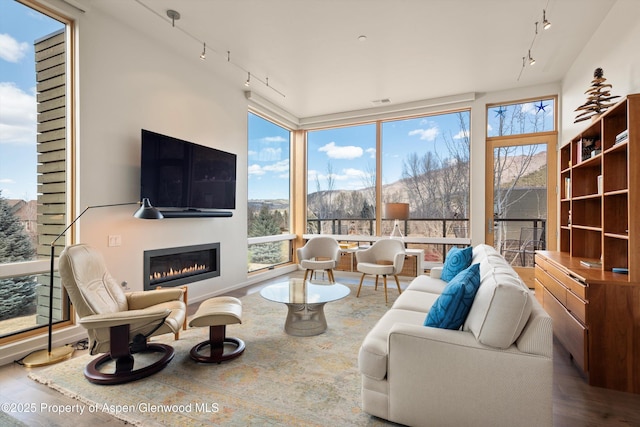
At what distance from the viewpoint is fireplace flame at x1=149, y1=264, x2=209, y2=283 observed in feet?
12.3

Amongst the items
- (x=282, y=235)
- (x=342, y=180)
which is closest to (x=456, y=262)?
(x=342, y=180)

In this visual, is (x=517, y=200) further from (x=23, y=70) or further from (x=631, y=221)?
(x=23, y=70)

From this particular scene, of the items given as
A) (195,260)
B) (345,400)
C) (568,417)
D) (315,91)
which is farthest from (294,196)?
(568,417)

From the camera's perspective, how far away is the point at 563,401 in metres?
2.06

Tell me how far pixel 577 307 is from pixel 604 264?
1.38 ft

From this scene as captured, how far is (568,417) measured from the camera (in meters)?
1.89

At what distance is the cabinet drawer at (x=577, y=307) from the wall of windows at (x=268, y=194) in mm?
4204

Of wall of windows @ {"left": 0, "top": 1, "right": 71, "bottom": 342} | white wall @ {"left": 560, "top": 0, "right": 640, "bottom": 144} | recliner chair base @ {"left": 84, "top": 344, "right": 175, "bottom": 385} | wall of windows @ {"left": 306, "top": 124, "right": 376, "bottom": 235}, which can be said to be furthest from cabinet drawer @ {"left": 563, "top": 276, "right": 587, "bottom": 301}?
wall of windows @ {"left": 0, "top": 1, "right": 71, "bottom": 342}

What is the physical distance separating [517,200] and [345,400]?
4.46 meters

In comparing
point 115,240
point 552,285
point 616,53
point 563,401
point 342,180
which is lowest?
point 563,401

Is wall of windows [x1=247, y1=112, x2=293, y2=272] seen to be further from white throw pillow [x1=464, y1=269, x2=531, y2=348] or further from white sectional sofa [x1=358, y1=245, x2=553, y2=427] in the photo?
white throw pillow [x1=464, y1=269, x2=531, y2=348]

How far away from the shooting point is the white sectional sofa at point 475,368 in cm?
158

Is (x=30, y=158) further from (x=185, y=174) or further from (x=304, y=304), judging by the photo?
(x=304, y=304)

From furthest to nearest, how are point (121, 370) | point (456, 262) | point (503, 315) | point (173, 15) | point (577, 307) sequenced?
point (456, 262) < point (173, 15) < point (577, 307) < point (121, 370) < point (503, 315)
